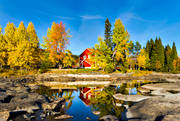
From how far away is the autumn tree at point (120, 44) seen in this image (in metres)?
39.9

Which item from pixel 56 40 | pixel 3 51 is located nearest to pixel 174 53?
pixel 56 40

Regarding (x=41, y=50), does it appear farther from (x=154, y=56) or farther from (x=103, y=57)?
(x=154, y=56)

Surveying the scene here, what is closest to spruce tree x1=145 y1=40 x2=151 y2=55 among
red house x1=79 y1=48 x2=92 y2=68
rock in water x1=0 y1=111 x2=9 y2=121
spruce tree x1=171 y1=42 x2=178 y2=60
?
spruce tree x1=171 y1=42 x2=178 y2=60

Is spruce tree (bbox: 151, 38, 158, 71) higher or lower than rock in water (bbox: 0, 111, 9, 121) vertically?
higher

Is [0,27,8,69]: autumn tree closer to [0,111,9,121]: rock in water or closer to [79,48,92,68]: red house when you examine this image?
[79,48,92,68]: red house

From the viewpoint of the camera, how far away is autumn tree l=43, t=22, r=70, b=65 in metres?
37.2

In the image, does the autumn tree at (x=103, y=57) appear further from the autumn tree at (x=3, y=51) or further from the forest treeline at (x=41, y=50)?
the autumn tree at (x=3, y=51)

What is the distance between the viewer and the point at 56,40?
37750 mm

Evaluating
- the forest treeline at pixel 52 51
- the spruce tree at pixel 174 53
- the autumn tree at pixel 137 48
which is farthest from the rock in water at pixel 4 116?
the spruce tree at pixel 174 53

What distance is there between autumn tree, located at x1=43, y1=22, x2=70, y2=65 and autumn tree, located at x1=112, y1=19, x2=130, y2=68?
15.2 meters

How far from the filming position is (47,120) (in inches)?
352

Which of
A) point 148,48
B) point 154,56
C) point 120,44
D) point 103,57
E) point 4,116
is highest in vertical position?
point 148,48

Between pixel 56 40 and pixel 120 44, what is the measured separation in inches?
767

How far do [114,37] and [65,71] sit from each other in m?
18.6
